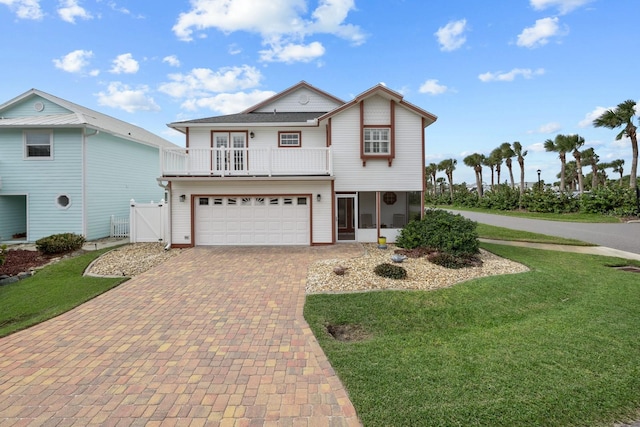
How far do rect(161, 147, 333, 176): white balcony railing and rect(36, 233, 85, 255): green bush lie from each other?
4.49 metres

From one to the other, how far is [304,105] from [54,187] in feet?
43.8

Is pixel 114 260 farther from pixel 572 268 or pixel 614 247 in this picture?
pixel 614 247

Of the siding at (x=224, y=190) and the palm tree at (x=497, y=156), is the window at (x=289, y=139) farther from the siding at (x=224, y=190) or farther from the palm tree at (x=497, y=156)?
the palm tree at (x=497, y=156)

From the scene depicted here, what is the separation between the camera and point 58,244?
37.5 feet

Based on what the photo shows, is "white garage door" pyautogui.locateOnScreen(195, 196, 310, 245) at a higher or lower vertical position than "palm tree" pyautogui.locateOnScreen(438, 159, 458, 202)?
lower

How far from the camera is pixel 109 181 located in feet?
50.4

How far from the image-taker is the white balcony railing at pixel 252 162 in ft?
41.0

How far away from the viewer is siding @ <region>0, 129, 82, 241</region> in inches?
542

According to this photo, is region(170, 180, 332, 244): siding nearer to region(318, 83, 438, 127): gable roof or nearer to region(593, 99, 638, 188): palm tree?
region(318, 83, 438, 127): gable roof

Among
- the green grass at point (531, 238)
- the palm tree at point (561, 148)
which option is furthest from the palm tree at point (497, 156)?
the green grass at point (531, 238)

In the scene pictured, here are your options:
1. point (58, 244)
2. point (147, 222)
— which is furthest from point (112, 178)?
point (58, 244)

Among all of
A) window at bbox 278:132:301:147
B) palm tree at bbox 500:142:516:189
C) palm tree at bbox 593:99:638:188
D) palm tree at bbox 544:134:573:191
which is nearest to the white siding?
window at bbox 278:132:301:147

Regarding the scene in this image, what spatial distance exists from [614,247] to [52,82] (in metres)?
30.1

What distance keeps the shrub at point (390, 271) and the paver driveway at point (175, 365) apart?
2.36 meters
